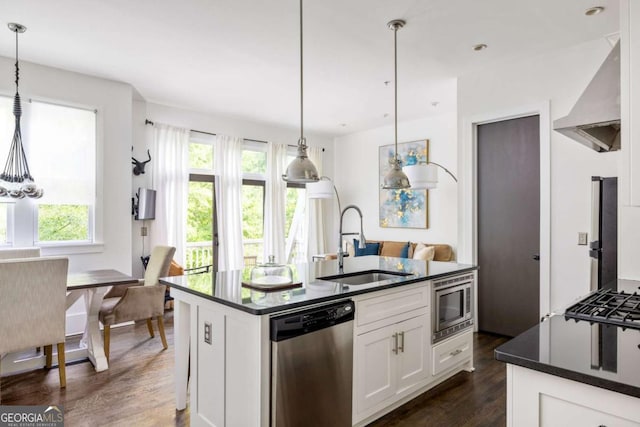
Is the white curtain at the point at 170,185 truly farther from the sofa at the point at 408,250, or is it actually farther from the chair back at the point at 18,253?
the sofa at the point at 408,250

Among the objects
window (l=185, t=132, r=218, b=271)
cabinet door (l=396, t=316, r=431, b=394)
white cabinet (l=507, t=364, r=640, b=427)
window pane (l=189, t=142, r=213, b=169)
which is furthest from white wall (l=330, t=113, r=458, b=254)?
white cabinet (l=507, t=364, r=640, b=427)

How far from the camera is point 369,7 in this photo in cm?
283

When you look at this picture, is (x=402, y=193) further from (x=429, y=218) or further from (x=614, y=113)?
(x=614, y=113)

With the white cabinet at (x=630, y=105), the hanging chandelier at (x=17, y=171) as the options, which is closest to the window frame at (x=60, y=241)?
the hanging chandelier at (x=17, y=171)

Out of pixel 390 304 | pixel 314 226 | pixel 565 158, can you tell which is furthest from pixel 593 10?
pixel 314 226

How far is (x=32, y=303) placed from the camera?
2.60 meters

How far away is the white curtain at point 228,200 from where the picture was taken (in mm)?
5801

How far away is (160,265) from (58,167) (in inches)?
65.0

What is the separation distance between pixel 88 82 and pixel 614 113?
4.85m

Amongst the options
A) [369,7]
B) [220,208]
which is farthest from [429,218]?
[369,7]

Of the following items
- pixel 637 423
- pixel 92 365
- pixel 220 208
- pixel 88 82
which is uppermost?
pixel 88 82

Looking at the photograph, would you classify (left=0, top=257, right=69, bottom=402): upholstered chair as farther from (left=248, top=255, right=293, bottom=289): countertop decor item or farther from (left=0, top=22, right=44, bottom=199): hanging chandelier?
(left=248, top=255, right=293, bottom=289): countertop decor item

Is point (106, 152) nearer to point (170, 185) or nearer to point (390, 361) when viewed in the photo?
point (170, 185)

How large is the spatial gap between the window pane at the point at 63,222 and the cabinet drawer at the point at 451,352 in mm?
3944
